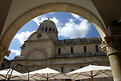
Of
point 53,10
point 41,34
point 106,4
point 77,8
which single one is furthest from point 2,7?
point 41,34

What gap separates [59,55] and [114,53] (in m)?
22.0

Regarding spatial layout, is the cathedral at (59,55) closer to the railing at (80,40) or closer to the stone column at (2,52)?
the railing at (80,40)

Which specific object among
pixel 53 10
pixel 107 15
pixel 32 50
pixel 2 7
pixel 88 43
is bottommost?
pixel 107 15

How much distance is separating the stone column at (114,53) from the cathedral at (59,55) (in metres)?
19.2

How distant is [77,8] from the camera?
6074 millimetres

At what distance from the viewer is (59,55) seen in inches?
1024

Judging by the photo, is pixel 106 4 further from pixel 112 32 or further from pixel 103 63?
pixel 103 63

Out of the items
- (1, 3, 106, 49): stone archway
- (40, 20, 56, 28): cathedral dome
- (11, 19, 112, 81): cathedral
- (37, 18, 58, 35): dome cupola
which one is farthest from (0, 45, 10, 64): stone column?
(40, 20, 56, 28): cathedral dome

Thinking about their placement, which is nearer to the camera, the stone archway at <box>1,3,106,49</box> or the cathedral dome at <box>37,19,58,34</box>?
the stone archway at <box>1,3,106,49</box>

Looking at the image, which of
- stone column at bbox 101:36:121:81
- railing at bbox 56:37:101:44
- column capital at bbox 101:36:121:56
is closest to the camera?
stone column at bbox 101:36:121:81

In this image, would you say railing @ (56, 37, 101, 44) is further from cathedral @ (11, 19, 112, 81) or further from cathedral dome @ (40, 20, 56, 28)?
cathedral dome @ (40, 20, 56, 28)

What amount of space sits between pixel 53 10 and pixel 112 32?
3330 millimetres

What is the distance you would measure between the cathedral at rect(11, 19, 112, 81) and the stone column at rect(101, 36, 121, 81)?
63.1 ft

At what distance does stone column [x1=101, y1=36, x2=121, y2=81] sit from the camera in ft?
13.4
